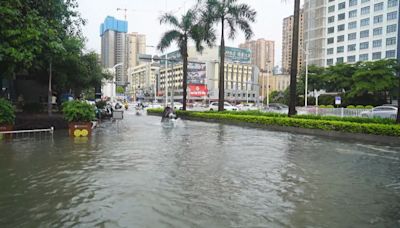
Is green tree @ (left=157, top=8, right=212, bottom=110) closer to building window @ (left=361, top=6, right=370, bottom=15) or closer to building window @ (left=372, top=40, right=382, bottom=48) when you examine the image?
building window @ (left=372, top=40, right=382, bottom=48)

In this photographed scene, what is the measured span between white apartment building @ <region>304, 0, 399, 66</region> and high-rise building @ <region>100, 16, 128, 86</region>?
5239cm

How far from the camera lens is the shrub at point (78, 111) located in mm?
14875

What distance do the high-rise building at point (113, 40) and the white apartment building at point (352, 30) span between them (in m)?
52.4

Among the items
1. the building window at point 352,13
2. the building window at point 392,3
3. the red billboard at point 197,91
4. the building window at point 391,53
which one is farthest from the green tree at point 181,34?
the building window at point 352,13

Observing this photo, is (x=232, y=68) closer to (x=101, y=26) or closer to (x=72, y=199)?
(x=101, y=26)

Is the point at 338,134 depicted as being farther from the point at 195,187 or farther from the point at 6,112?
the point at 6,112

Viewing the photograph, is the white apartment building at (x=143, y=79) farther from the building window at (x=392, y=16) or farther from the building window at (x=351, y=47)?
the building window at (x=392, y=16)

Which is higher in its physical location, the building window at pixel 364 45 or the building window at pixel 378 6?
the building window at pixel 378 6

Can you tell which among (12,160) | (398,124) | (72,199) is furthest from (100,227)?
(398,124)

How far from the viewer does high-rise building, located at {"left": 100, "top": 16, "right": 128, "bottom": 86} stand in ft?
151

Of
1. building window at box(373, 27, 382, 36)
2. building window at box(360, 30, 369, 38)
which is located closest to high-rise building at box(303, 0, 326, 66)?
building window at box(360, 30, 369, 38)

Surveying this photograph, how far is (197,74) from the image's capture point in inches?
3782

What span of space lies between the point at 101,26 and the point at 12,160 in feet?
145

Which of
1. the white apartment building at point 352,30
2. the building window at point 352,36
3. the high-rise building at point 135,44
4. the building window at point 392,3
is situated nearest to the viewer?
the high-rise building at point 135,44
